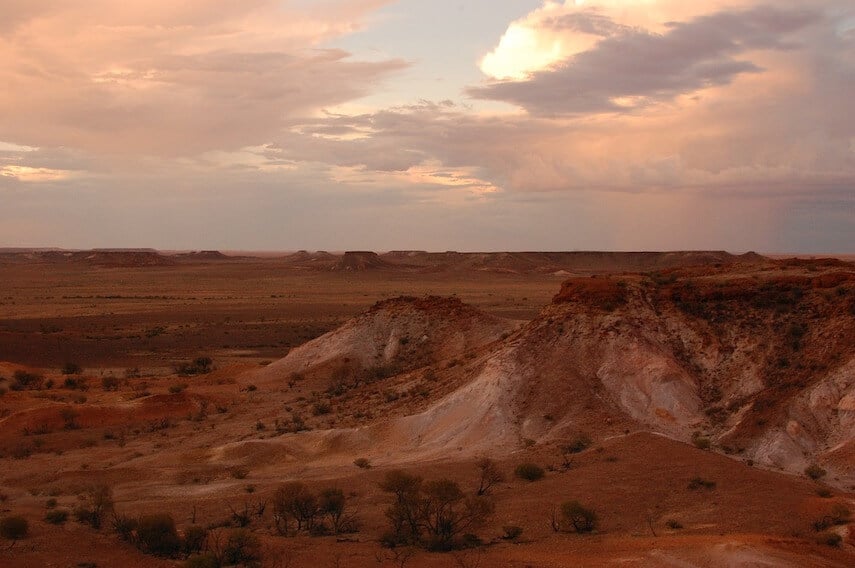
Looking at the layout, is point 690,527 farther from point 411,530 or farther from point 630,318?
point 630,318

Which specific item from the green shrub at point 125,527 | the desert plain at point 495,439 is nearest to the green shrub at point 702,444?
the desert plain at point 495,439

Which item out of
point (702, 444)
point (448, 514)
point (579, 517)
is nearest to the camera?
point (579, 517)

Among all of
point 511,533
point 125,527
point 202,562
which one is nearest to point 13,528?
point 125,527

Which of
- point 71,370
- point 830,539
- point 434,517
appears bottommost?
point 71,370

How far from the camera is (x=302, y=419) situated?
24609 millimetres

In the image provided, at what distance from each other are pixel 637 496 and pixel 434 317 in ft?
65.7

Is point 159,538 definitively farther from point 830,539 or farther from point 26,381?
point 26,381

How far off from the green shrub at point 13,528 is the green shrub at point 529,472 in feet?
30.3

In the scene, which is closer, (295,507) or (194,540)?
(194,540)

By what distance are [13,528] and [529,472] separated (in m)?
9.50

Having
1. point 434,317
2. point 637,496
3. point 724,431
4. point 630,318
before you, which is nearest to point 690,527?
point 637,496

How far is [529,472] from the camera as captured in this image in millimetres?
16516

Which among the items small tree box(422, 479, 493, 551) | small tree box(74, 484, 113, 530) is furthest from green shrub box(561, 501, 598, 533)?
small tree box(74, 484, 113, 530)

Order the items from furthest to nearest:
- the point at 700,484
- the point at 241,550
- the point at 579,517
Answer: the point at 700,484, the point at 579,517, the point at 241,550
